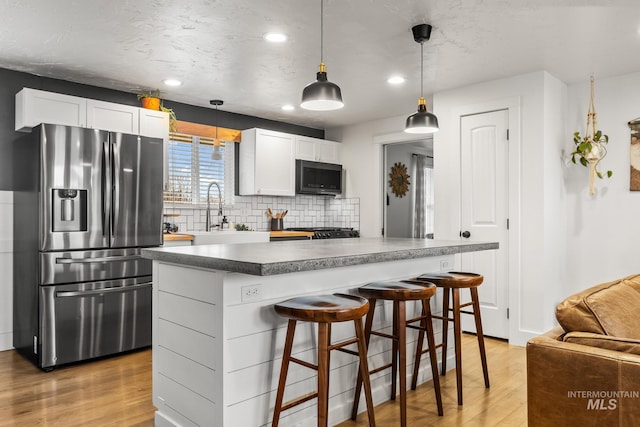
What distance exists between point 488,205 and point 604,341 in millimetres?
2882

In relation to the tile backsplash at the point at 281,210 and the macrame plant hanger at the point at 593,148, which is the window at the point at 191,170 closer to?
the tile backsplash at the point at 281,210

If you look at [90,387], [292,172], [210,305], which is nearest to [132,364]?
[90,387]

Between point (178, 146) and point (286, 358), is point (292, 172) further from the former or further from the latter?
point (286, 358)

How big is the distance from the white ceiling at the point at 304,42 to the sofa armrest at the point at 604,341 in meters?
2.02

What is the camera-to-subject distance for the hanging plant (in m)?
4.12

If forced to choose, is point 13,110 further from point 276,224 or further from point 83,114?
point 276,224

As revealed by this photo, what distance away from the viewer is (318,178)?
6039 millimetres

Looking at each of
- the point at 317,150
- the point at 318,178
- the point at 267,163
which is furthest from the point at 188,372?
the point at 317,150

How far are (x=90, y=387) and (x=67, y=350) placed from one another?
578 mm

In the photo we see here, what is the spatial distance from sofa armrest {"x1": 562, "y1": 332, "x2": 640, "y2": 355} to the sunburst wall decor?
16.4ft

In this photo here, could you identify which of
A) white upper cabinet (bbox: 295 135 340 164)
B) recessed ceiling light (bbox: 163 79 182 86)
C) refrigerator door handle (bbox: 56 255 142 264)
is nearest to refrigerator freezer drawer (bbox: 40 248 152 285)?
refrigerator door handle (bbox: 56 255 142 264)

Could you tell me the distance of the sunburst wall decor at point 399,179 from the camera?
6.68 m

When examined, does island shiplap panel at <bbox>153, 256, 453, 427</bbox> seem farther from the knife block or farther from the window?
the knife block

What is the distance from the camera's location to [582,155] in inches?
165
